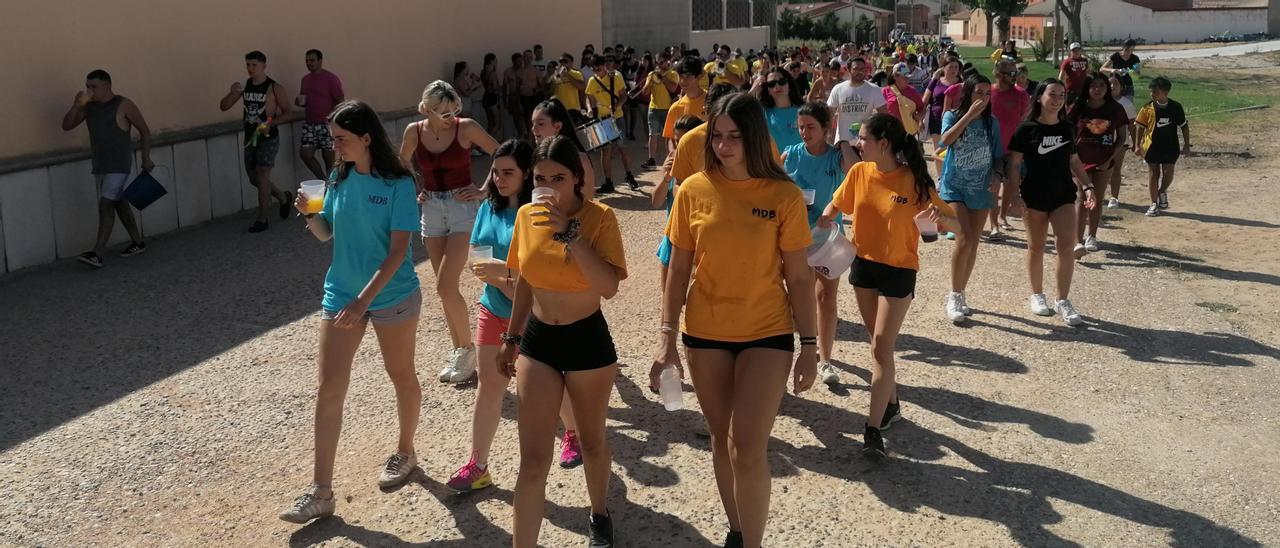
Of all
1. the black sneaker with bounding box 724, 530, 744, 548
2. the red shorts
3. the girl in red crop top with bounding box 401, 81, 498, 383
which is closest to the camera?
the black sneaker with bounding box 724, 530, 744, 548

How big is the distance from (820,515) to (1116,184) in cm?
871

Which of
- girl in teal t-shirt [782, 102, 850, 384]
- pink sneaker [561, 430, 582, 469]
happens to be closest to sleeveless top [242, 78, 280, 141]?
girl in teal t-shirt [782, 102, 850, 384]

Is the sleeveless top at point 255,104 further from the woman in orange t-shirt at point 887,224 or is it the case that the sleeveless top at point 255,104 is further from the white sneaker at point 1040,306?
the woman in orange t-shirt at point 887,224

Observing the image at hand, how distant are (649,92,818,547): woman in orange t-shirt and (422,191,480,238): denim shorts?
2469 millimetres

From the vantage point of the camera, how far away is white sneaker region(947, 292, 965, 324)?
799 cm

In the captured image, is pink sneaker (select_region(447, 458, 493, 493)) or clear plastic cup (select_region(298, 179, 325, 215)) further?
pink sneaker (select_region(447, 458, 493, 493))

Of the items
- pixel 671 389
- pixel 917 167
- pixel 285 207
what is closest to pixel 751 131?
pixel 671 389

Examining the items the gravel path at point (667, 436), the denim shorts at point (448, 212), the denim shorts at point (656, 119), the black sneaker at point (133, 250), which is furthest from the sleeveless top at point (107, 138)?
the denim shorts at point (656, 119)

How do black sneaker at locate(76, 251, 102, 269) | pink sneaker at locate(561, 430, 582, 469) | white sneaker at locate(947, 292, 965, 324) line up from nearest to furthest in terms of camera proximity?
pink sneaker at locate(561, 430, 582, 469) < white sneaker at locate(947, 292, 965, 324) < black sneaker at locate(76, 251, 102, 269)

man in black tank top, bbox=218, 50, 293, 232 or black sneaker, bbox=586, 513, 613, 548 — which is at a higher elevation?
man in black tank top, bbox=218, 50, 293, 232

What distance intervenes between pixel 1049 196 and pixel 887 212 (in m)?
2.84

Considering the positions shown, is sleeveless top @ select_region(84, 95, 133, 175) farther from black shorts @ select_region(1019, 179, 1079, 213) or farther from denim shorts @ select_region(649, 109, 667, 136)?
black shorts @ select_region(1019, 179, 1079, 213)

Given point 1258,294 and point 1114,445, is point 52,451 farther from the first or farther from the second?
point 1258,294

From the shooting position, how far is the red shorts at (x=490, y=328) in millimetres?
4906
